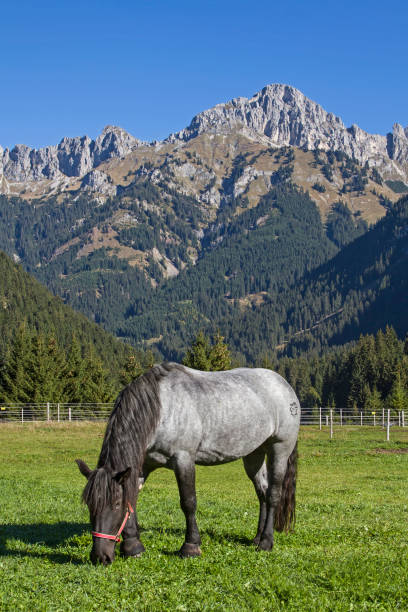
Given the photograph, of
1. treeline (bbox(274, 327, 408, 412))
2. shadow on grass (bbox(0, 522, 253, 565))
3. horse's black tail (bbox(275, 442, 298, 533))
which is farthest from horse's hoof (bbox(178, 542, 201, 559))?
treeline (bbox(274, 327, 408, 412))

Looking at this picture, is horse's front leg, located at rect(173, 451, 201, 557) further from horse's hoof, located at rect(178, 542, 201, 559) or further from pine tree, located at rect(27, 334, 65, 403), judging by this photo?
pine tree, located at rect(27, 334, 65, 403)

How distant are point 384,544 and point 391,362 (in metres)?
115

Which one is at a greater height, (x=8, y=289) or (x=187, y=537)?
(x=8, y=289)

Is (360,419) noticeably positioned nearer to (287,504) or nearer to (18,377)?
(18,377)

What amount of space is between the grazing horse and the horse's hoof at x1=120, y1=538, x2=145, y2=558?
0.05 ft

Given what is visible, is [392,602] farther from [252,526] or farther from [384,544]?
[252,526]

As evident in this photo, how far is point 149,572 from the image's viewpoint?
8.08 m

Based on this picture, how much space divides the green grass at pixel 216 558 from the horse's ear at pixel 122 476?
112cm

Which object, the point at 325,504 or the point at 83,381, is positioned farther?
the point at 83,381

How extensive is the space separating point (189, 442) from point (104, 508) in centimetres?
149

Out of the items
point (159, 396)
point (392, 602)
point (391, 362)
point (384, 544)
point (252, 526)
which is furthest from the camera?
point (391, 362)

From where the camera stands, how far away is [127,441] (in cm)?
841

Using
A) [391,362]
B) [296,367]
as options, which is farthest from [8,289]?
[391,362]

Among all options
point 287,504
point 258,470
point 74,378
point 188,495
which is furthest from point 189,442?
point 74,378
